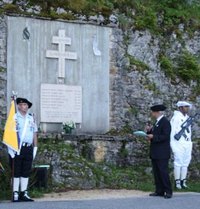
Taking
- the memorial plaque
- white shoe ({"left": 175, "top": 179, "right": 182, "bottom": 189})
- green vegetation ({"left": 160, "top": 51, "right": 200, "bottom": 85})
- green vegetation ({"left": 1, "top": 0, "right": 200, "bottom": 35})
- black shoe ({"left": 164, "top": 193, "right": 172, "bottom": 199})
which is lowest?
black shoe ({"left": 164, "top": 193, "right": 172, "bottom": 199})

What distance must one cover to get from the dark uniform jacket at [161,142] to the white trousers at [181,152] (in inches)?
62.0

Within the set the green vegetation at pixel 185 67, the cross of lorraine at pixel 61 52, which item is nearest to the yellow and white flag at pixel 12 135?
the cross of lorraine at pixel 61 52

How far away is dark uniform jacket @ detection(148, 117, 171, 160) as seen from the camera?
11336 mm

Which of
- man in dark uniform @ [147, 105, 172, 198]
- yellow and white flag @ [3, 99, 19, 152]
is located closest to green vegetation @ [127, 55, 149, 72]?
man in dark uniform @ [147, 105, 172, 198]

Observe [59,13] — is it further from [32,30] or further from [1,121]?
[1,121]

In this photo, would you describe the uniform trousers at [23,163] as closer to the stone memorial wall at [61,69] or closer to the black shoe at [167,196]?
the black shoe at [167,196]

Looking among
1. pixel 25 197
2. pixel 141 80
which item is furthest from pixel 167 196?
pixel 141 80

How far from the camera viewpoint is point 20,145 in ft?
35.0

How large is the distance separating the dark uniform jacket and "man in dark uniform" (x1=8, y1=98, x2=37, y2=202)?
7.15 ft

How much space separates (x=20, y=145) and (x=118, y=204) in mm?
1987

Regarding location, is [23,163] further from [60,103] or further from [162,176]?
[60,103]

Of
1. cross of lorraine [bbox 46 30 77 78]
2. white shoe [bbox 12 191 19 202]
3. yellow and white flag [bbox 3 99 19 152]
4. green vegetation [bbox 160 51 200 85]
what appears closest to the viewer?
white shoe [bbox 12 191 19 202]

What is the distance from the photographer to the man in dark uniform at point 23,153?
10.6 m

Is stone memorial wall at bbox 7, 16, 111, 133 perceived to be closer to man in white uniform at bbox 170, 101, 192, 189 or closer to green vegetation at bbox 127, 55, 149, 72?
green vegetation at bbox 127, 55, 149, 72
